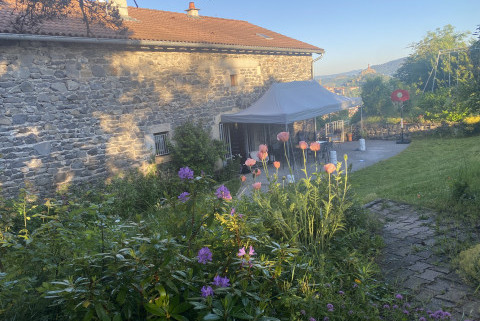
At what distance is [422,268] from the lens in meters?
3.69

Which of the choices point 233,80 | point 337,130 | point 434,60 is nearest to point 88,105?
point 233,80

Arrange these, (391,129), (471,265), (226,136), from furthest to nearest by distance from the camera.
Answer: (391,129), (226,136), (471,265)

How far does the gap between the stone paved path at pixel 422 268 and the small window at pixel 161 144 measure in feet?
18.8

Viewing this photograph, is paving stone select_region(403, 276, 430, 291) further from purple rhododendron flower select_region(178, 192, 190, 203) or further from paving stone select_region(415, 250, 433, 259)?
purple rhododendron flower select_region(178, 192, 190, 203)

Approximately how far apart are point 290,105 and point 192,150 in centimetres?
319

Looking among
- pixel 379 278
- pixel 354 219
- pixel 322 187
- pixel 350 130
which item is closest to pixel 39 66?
pixel 322 187

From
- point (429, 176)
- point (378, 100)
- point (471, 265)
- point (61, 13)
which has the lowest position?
point (429, 176)

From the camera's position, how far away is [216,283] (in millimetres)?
1951

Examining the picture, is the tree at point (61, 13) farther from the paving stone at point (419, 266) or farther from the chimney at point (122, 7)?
the paving stone at point (419, 266)

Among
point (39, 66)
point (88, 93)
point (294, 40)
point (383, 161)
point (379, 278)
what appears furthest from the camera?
point (294, 40)

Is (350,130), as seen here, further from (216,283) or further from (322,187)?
(216,283)

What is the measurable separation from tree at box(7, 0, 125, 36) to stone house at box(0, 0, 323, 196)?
0.57 feet

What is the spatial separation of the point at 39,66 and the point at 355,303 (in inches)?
274

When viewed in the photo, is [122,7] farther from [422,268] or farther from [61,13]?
[422,268]
